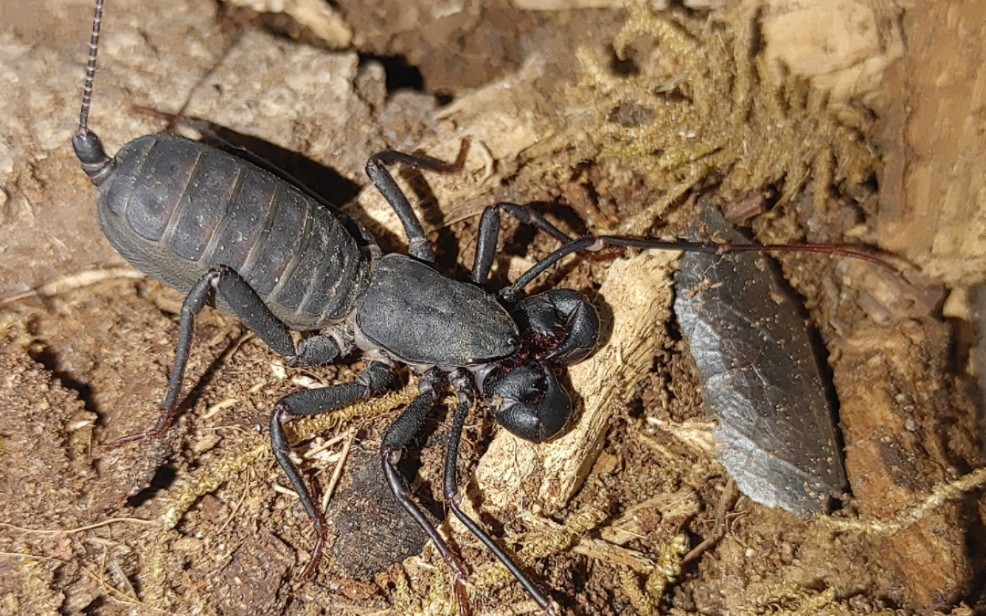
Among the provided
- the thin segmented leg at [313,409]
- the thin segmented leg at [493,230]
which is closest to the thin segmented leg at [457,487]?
the thin segmented leg at [313,409]

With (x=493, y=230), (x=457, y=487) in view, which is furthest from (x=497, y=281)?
(x=457, y=487)

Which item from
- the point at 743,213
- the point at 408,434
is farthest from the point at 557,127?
the point at 408,434

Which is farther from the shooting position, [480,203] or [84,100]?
[480,203]

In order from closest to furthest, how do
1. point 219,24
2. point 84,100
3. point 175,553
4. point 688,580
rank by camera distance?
point 175,553 → point 84,100 → point 688,580 → point 219,24

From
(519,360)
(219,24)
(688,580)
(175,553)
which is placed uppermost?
(219,24)

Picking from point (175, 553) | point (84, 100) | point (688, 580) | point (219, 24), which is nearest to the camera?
point (175, 553)

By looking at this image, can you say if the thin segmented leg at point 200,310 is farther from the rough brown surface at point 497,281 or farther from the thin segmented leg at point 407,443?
the thin segmented leg at point 407,443

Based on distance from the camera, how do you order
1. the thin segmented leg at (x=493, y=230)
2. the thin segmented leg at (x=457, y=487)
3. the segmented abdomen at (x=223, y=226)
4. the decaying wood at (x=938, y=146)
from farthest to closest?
1. the thin segmented leg at (x=493, y=230)
2. the decaying wood at (x=938, y=146)
3. the segmented abdomen at (x=223, y=226)
4. the thin segmented leg at (x=457, y=487)

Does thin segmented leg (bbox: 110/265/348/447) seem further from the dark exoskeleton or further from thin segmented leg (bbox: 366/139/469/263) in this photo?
thin segmented leg (bbox: 366/139/469/263)

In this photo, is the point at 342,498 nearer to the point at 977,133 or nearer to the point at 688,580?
the point at 688,580
